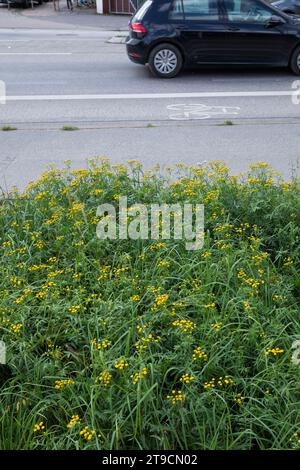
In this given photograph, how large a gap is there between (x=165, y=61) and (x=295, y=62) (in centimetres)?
266

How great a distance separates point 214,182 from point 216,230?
100 cm

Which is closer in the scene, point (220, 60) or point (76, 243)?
point (76, 243)

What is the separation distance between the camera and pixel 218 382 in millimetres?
2992

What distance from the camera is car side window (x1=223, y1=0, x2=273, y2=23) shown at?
38.0 ft

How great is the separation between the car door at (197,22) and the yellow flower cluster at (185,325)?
942cm

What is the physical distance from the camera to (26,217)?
15.6 ft

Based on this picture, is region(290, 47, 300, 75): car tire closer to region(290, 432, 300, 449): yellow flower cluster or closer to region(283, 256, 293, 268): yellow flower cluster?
region(283, 256, 293, 268): yellow flower cluster

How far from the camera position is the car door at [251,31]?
11.6 metres

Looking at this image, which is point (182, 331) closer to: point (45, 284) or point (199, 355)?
point (199, 355)

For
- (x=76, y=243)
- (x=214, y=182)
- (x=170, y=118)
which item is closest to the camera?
(x=76, y=243)

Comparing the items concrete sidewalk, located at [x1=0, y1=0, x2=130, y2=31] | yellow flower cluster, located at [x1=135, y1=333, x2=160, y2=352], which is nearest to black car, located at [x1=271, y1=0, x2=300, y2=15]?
concrete sidewalk, located at [x1=0, y1=0, x2=130, y2=31]

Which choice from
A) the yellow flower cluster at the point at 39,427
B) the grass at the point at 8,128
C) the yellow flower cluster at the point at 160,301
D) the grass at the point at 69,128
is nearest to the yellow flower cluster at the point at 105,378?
the yellow flower cluster at the point at 39,427

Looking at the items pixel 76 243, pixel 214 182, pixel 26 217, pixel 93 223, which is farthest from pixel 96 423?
pixel 214 182
